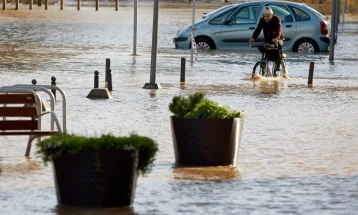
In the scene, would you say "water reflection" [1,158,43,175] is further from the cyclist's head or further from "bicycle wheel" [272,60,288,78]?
"bicycle wheel" [272,60,288,78]

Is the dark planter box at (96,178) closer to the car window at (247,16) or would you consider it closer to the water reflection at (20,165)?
the water reflection at (20,165)

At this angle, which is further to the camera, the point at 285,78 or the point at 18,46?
the point at 18,46

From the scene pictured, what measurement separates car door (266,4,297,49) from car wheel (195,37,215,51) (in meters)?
1.90

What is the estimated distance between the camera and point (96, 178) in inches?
364

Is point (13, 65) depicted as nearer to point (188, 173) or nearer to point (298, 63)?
point (298, 63)

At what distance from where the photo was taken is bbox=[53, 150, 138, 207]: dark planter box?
9.20 m

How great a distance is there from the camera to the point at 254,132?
15000 mm

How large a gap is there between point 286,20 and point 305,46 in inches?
41.0

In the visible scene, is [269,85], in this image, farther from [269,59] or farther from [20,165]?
[20,165]

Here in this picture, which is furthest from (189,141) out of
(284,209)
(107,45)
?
(107,45)

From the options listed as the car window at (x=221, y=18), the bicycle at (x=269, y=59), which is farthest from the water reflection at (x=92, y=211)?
the car window at (x=221, y=18)

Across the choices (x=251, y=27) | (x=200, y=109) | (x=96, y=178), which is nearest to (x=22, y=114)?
(x=200, y=109)

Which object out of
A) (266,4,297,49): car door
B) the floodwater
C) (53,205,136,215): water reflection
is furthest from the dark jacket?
(53,205,136,215): water reflection

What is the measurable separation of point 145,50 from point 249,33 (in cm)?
289
